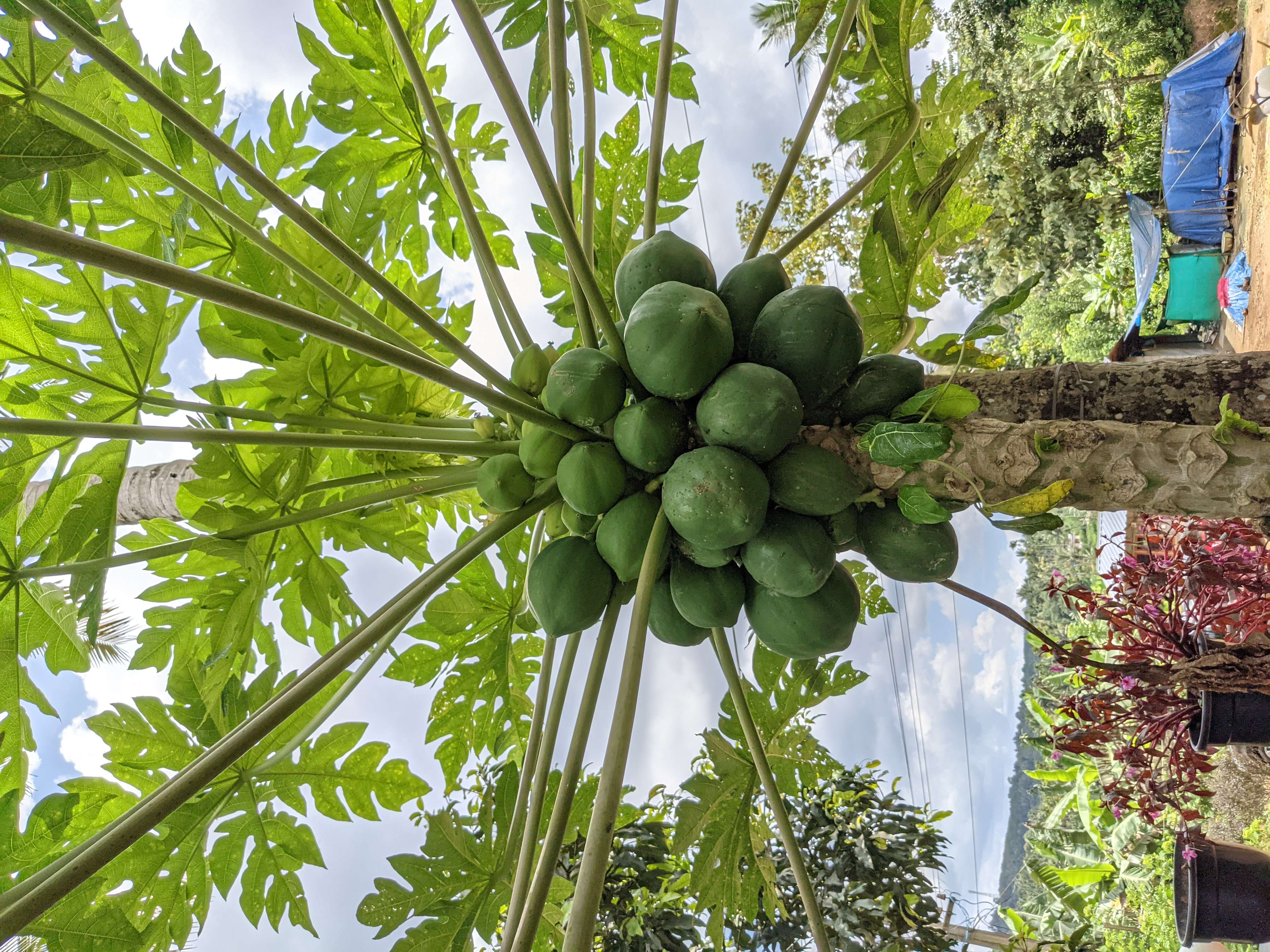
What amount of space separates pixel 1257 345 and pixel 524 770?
9715 mm

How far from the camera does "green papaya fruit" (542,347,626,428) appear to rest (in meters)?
1.45

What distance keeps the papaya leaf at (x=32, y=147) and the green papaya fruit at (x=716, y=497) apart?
3.37ft

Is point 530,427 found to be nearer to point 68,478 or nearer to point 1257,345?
point 68,478

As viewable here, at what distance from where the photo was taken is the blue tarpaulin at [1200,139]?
1030cm

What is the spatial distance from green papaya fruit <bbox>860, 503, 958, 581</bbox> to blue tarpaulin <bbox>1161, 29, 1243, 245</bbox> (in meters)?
12.8

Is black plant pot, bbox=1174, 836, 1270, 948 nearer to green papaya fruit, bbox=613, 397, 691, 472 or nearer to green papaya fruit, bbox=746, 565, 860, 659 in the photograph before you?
green papaya fruit, bbox=746, 565, 860, 659

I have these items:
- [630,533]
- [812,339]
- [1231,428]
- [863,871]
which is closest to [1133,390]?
[1231,428]

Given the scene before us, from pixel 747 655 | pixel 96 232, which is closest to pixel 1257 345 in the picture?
pixel 747 655

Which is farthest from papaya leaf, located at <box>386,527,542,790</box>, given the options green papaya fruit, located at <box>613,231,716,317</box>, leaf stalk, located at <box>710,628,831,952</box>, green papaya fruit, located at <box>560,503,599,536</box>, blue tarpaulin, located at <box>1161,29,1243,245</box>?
blue tarpaulin, located at <box>1161,29,1243,245</box>

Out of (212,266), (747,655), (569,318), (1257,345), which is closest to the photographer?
(212,266)

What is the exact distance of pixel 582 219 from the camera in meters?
1.88

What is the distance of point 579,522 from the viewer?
166cm

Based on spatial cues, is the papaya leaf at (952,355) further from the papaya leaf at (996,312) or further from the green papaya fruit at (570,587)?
the green papaya fruit at (570,587)

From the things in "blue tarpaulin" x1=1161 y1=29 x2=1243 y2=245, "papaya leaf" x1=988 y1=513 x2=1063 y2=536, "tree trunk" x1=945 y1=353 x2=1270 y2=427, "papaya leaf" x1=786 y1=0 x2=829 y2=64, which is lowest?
"papaya leaf" x1=988 y1=513 x2=1063 y2=536
